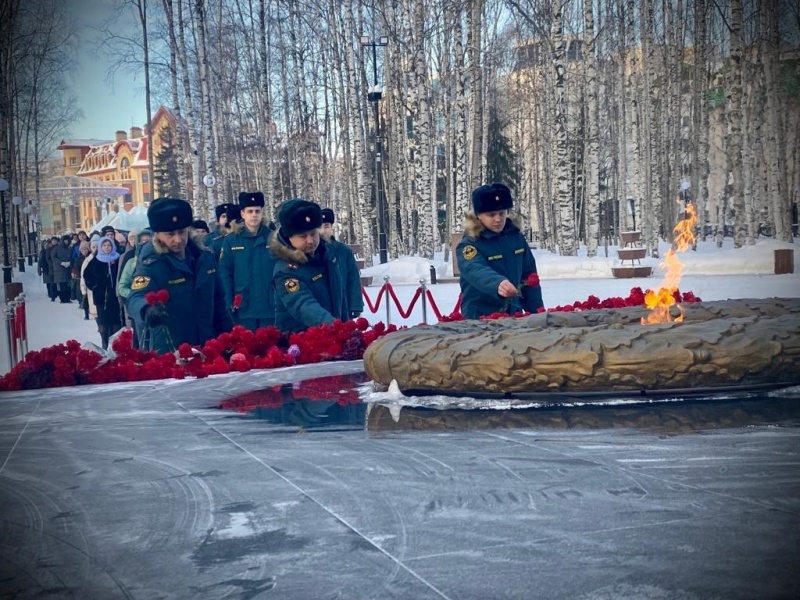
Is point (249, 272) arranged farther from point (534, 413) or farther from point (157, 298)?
point (534, 413)

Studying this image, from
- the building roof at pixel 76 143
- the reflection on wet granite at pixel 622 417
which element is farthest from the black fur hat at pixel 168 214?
the building roof at pixel 76 143

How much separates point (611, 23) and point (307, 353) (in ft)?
105

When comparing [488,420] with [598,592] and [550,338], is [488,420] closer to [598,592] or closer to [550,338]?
[550,338]

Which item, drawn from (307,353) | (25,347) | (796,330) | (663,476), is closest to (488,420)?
(663,476)

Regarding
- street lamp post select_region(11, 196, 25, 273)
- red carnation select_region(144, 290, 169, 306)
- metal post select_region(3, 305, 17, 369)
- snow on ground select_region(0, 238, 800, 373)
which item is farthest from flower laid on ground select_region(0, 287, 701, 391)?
street lamp post select_region(11, 196, 25, 273)

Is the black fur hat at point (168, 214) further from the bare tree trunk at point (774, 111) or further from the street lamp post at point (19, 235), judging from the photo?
the street lamp post at point (19, 235)

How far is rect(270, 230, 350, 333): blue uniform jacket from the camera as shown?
706 centimetres

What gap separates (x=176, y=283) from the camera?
24.1 feet

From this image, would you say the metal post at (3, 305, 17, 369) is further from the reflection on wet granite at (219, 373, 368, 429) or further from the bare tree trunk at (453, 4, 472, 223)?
the bare tree trunk at (453, 4, 472, 223)

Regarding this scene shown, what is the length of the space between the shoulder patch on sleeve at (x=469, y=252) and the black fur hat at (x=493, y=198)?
0.30 meters

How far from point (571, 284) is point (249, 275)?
12779mm

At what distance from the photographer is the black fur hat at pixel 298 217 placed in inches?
281

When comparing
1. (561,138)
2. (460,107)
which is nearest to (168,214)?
(460,107)

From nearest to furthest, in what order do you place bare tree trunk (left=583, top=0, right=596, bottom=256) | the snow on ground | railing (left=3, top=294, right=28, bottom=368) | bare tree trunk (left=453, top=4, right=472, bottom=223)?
railing (left=3, top=294, right=28, bottom=368) < the snow on ground < bare tree trunk (left=453, top=4, right=472, bottom=223) < bare tree trunk (left=583, top=0, right=596, bottom=256)
